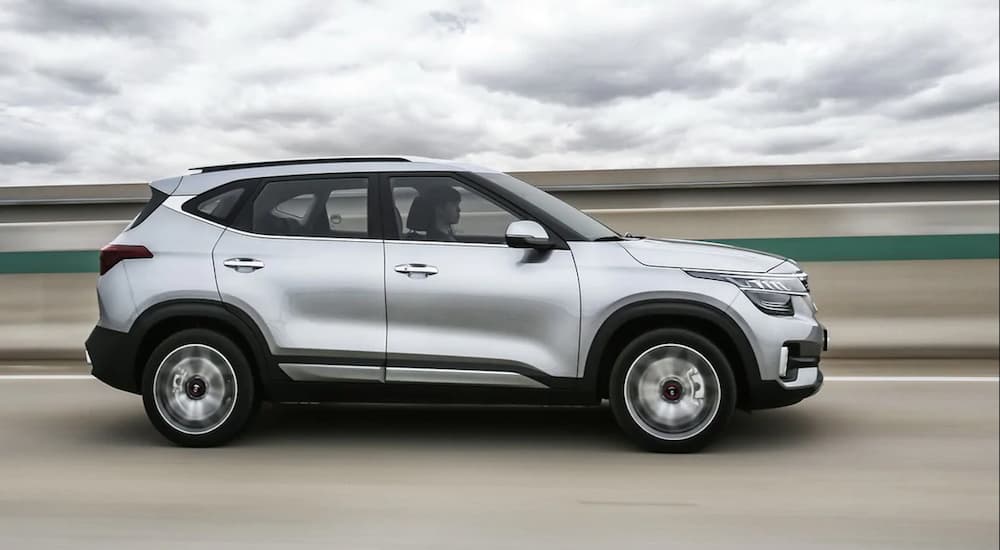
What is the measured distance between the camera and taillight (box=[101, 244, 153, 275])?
19.4 ft

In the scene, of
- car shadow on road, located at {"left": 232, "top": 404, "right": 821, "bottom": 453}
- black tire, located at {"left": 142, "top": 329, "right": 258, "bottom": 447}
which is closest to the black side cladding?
black tire, located at {"left": 142, "top": 329, "right": 258, "bottom": 447}

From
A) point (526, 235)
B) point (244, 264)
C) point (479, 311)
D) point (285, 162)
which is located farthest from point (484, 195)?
point (244, 264)

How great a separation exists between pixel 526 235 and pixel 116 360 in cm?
251

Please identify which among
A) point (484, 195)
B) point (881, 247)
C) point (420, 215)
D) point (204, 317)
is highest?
point (484, 195)

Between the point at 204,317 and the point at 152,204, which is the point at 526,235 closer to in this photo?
the point at 204,317

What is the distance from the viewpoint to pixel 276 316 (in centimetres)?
572

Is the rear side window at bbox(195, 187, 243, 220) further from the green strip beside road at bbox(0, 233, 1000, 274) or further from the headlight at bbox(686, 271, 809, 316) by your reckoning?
the green strip beside road at bbox(0, 233, 1000, 274)

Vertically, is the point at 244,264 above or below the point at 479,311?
above

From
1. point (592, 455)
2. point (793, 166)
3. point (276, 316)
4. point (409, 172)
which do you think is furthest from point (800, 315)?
point (793, 166)

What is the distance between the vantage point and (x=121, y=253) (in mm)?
5938

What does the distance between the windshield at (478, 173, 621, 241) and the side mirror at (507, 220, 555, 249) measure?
0.98 feet

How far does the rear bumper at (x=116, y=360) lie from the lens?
5887 millimetres

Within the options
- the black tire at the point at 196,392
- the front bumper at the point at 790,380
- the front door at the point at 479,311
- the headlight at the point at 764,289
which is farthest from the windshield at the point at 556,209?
the black tire at the point at 196,392

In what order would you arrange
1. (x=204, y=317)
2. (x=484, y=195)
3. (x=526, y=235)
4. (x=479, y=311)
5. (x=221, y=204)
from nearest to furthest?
(x=526, y=235), (x=479, y=311), (x=484, y=195), (x=204, y=317), (x=221, y=204)
